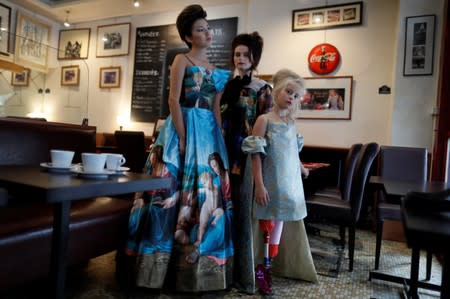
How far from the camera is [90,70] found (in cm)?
604

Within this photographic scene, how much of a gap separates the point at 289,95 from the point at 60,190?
1.26 m

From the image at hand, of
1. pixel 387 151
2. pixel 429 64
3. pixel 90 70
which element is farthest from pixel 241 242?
pixel 90 70

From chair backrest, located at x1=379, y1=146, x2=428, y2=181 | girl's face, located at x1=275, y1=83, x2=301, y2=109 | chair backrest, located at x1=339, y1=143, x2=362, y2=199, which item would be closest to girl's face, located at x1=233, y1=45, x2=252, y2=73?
girl's face, located at x1=275, y1=83, x2=301, y2=109

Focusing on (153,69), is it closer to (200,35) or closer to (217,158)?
(200,35)

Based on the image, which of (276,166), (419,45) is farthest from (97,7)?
(276,166)

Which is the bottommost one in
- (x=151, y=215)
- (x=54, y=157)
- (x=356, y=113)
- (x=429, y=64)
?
(x=151, y=215)

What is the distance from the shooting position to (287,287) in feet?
6.25

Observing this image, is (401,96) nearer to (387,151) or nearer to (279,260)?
(387,151)

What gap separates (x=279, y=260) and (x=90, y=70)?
17.5 feet

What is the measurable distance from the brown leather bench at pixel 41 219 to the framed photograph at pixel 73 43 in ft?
14.7

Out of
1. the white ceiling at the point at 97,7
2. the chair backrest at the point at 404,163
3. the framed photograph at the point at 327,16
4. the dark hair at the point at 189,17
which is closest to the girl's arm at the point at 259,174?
the dark hair at the point at 189,17

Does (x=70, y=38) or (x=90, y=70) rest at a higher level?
(x=70, y=38)

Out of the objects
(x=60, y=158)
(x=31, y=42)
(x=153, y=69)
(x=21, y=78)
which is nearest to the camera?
(x=60, y=158)

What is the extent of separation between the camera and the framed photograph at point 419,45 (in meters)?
3.48
